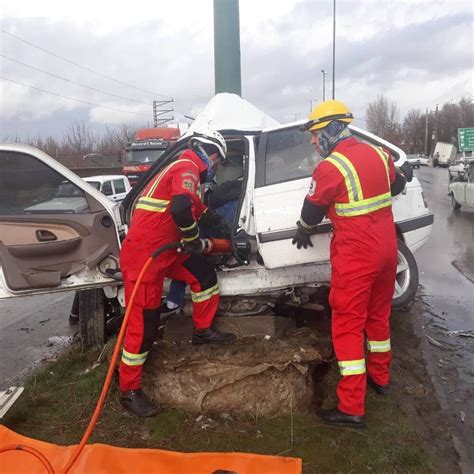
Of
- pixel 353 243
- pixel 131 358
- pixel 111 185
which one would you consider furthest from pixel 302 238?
pixel 111 185

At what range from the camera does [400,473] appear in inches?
110

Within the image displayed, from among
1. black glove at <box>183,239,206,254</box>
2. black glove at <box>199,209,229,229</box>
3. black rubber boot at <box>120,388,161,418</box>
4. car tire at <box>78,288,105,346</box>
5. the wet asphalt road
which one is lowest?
the wet asphalt road

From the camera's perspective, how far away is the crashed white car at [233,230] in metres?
3.92

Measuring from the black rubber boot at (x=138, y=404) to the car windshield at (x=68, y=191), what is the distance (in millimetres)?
1709

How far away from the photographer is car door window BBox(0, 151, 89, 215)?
4059 millimetres

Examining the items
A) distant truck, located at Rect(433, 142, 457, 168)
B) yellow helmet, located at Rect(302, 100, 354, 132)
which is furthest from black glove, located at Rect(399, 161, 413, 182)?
distant truck, located at Rect(433, 142, 457, 168)

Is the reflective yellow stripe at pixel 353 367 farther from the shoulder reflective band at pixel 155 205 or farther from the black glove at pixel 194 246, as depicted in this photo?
the shoulder reflective band at pixel 155 205

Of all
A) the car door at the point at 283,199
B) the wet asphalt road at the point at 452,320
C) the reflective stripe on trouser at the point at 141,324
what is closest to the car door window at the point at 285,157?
the car door at the point at 283,199

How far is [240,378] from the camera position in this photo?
355 centimetres

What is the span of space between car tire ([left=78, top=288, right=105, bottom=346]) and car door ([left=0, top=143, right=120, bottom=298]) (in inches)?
28.9

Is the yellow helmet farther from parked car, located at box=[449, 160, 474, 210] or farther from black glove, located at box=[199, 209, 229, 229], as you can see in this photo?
parked car, located at box=[449, 160, 474, 210]

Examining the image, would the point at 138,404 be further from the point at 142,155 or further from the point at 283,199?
the point at 142,155

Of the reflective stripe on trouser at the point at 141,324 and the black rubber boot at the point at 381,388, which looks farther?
the black rubber boot at the point at 381,388

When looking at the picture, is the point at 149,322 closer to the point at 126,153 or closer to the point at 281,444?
the point at 281,444
